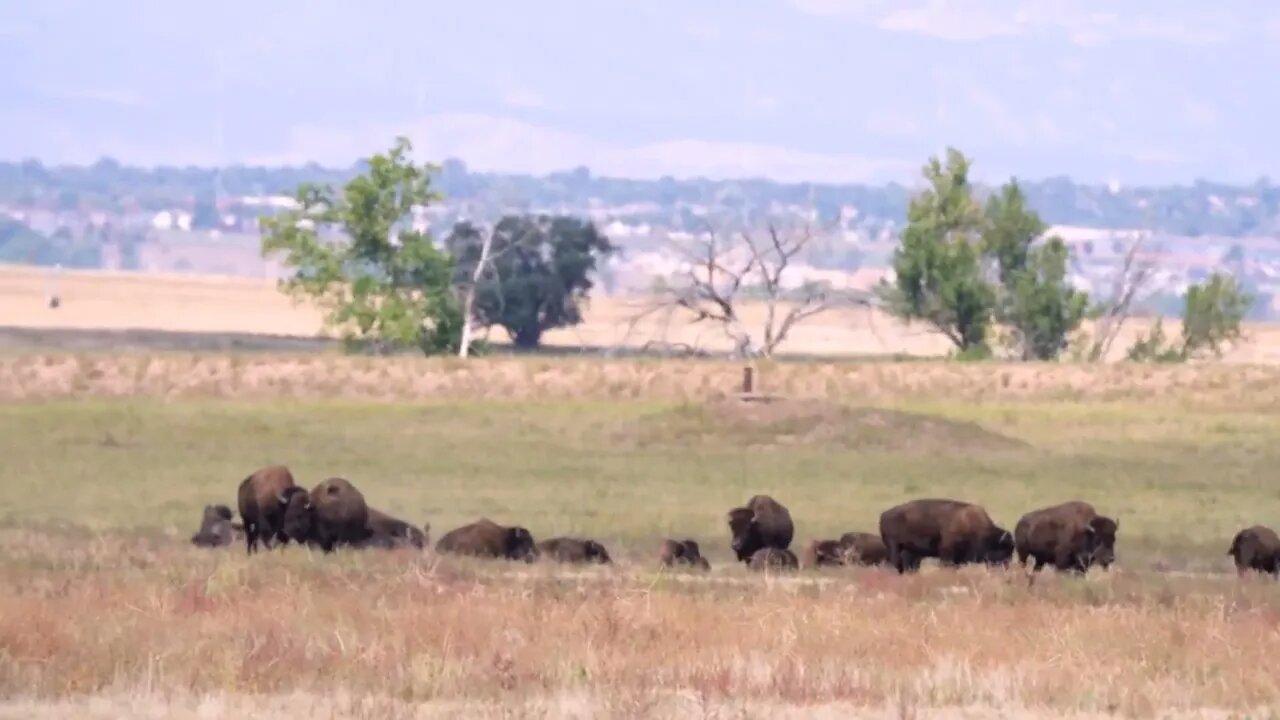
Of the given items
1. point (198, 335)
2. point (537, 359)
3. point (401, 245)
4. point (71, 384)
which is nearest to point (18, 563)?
point (71, 384)

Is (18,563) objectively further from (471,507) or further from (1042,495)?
(1042,495)

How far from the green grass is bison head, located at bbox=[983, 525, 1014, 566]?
313 cm

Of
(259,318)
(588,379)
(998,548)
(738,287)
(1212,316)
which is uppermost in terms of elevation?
(738,287)

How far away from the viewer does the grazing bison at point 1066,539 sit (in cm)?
2478

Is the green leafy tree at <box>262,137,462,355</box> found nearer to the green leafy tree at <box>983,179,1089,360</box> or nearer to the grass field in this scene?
the grass field

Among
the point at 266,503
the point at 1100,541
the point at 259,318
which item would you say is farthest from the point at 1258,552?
the point at 259,318

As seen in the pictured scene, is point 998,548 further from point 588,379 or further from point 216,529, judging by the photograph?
point 588,379

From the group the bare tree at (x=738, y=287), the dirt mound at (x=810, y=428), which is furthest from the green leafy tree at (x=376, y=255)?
the dirt mound at (x=810, y=428)

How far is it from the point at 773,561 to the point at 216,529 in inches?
261

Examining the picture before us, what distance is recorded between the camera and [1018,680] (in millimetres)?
14953

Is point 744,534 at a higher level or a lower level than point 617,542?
higher

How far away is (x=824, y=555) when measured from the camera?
1013 inches

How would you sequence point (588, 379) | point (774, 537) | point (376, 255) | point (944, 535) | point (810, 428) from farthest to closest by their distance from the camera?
point (376, 255) < point (588, 379) < point (810, 428) < point (774, 537) < point (944, 535)

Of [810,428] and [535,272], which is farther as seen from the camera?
[535,272]
